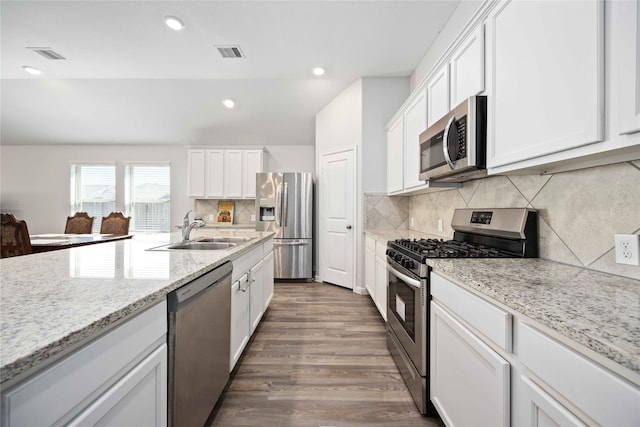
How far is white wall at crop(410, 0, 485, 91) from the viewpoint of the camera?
219 cm

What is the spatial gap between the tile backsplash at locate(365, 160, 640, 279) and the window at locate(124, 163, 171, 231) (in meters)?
5.84

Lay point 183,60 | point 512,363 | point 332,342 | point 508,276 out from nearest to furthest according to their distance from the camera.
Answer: point 512,363 < point 508,276 < point 332,342 < point 183,60

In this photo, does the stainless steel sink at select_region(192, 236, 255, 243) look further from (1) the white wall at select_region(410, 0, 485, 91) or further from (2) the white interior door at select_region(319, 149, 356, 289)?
(1) the white wall at select_region(410, 0, 485, 91)

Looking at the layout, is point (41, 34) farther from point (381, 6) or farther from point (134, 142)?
point (381, 6)

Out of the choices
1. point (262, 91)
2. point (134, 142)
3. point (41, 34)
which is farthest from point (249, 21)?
point (134, 142)

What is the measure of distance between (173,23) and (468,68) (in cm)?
284

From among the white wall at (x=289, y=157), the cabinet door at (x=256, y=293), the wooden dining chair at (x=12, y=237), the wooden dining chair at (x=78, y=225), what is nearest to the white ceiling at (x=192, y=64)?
the white wall at (x=289, y=157)

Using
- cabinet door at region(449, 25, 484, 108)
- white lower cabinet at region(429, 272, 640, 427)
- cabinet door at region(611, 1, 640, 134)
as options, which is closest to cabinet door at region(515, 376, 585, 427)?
white lower cabinet at region(429, 272, 640, 427)

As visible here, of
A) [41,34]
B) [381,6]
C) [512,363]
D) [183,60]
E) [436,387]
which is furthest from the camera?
[183,60]

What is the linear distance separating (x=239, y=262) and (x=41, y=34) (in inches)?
144

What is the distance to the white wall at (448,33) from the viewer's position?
2.19 metres

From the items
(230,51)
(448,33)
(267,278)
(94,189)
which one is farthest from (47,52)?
(448,33)

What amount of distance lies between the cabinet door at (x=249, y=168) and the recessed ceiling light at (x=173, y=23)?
249 cm

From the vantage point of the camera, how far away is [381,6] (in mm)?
2457
